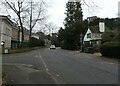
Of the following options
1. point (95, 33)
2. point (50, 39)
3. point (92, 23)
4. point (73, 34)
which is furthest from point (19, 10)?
point (50, 39)

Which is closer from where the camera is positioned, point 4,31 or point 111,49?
point 111,49

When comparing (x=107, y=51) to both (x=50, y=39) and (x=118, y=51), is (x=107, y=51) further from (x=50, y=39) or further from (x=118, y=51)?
(x=50, y=39)

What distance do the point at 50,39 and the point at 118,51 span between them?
122 meters

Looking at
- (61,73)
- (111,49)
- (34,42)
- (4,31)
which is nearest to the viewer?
(61,73)

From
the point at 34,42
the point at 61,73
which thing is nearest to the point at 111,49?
the point at 61,73

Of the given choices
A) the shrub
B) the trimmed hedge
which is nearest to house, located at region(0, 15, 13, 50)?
the trimmed hedge

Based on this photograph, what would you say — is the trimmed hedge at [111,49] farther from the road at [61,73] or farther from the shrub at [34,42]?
the shrub at [34,42]

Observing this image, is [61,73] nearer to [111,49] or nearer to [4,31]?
[111,49]

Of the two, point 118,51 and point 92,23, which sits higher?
point 92,23

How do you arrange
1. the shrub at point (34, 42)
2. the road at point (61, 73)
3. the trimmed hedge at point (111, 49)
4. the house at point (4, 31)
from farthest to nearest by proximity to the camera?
the shrub at point (34, 42) < the house at point (4, 31) < the trimmed hedge at point (111, 49) < the road at point (61, 73)

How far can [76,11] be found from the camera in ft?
289

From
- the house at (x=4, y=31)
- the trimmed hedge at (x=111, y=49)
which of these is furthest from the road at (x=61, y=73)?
the house at (x=4, y=31)

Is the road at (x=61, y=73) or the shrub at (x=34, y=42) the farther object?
the shrub at (x=34, y=42)

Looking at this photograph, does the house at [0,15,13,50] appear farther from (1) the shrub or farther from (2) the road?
(2) the road
